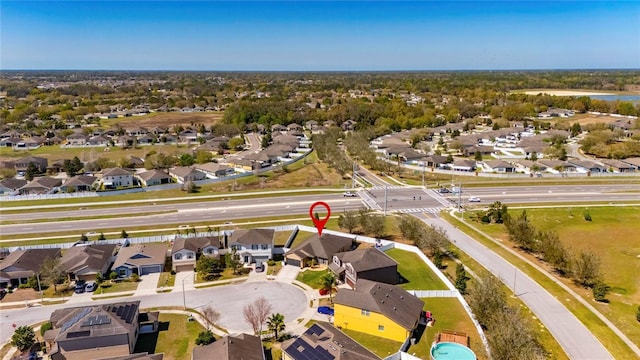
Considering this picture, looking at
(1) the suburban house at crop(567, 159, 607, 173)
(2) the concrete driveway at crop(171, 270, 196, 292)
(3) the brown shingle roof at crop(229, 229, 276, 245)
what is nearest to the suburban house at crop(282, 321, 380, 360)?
(2) the concrete driveway at crop(171, 270, 196, 292)

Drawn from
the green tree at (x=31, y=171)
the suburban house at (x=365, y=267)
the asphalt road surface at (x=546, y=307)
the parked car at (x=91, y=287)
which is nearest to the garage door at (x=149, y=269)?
the parked car at (x=91, y=287)

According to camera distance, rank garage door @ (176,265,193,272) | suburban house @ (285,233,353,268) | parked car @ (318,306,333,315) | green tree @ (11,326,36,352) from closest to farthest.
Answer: green tree @ (11,326,36,352) < parked car @ (318,306,333,315) < garage door @ (176,265,193,272) < suburban house @ (285,233,353,268)

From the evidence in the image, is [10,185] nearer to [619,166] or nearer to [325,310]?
[325,310]

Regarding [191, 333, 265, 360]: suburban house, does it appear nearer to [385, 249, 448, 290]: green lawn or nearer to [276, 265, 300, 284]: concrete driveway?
[276, 265, 300, 284]: concrete driveway

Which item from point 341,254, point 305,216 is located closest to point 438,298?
point 341,254

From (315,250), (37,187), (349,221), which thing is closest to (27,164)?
(37,187)

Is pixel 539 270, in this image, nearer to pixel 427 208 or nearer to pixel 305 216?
pixel 427 208

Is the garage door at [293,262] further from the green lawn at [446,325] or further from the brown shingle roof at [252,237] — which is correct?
the green lawn at [446,325]
